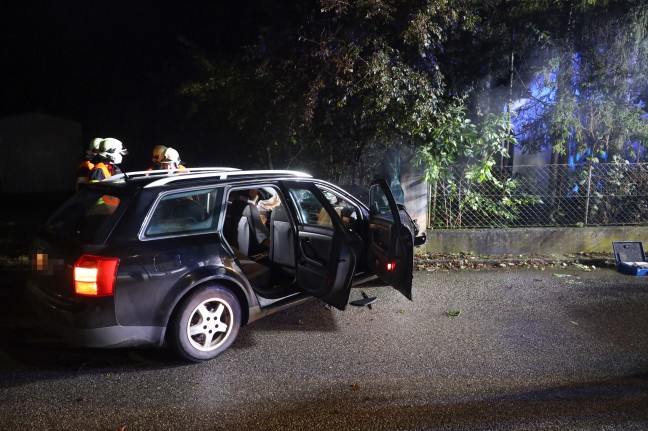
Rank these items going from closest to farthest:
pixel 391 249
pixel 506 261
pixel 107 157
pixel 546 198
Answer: pixel 391 249 → pixel 107 157 → pixel 506 261 → pixel 546 198

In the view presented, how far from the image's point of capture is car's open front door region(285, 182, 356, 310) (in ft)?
16.0

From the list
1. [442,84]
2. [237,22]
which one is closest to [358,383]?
[442,84]

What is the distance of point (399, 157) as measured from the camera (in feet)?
27.6

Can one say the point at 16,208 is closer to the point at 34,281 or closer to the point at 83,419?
the point at 34,281

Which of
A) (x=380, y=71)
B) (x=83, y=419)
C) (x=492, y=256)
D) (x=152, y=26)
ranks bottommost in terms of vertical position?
(x=83, y=419)

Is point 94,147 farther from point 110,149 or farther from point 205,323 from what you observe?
point 205,323

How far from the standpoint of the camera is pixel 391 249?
16.9 feet

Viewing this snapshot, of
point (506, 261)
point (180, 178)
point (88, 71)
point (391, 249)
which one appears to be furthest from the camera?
point (88, 71)

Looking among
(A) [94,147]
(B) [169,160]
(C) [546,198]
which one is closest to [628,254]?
(C) [546,198]

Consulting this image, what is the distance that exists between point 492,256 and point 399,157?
204 centimetres

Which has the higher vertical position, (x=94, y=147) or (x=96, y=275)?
(x=94, y=147)

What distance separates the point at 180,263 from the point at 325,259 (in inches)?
53.4

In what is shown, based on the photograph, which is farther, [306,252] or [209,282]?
[306,252]

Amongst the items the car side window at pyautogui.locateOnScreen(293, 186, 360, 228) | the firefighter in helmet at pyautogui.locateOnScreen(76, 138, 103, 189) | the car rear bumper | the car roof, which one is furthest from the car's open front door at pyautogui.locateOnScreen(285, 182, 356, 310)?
the firefighter in helmet at pyautogui.locateOnScreen(76, 138, 103, 189)
